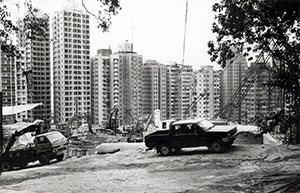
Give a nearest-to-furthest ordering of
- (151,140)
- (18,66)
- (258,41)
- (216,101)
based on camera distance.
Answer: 1. (258,41)
2. (216,101)
3. (18,66)
4. (151,140)

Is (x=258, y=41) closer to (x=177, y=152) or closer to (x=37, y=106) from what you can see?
(x=177, y=152)

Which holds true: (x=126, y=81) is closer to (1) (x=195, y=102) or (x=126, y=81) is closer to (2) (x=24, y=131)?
(1) (x=195, y=102)

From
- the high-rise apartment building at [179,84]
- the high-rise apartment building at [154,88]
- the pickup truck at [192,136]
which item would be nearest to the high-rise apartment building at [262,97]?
the pickup truck at [192,136]

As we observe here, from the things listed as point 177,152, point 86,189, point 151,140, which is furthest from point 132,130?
point 86,189

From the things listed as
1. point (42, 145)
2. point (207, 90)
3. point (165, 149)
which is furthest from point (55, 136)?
point (207, 90)

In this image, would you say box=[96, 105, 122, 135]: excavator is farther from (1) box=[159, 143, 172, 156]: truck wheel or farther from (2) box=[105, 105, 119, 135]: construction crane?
(1) box=[159, 143, 172, 156]: truck wheel

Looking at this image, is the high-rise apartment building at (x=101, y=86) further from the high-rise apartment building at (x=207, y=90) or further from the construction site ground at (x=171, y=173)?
the high-rise apartment building at (x=207, y=90)

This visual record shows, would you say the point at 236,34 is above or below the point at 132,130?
above

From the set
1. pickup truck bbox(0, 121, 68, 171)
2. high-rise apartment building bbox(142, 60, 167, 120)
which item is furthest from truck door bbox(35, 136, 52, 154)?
high-rise apartment building bbox(142, 60, 167, 120)
